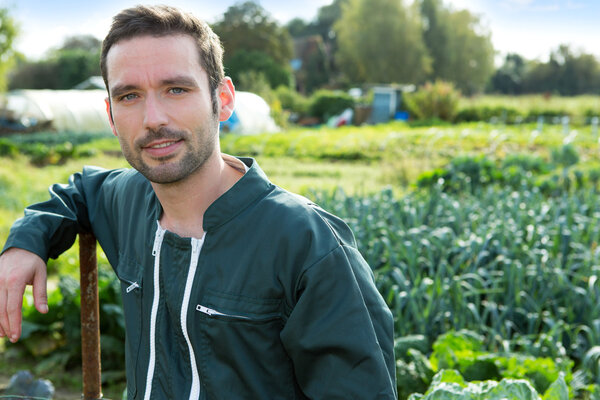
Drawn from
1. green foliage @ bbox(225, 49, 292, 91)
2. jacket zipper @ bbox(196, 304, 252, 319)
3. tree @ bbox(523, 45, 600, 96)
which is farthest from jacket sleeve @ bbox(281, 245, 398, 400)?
tree @ bbox(523, 45, 600, 96)

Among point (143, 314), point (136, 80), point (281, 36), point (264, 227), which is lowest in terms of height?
point (143, 314)

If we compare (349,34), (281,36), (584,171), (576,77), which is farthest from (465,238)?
(576,77)

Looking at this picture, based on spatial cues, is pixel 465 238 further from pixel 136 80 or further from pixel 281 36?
pixel 281 36

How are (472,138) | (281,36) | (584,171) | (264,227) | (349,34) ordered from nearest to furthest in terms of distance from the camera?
1. (264,227)
2. (584,171)
3. (472,138)
4. (281,36)
5. (349,34)

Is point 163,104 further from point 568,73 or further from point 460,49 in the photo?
point 568,73

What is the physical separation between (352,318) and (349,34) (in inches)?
1595

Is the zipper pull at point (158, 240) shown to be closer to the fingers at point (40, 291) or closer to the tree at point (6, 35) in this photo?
the fingers at point (40, 291)

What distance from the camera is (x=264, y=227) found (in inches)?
48.6

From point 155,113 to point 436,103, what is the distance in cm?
2051

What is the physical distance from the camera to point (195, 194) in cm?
136

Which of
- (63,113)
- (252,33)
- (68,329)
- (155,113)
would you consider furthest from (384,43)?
(155,113)

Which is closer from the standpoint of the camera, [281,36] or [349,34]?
[281,36]

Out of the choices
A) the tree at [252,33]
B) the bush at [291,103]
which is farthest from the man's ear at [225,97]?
the tree at [252,33]

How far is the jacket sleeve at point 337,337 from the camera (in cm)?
111
